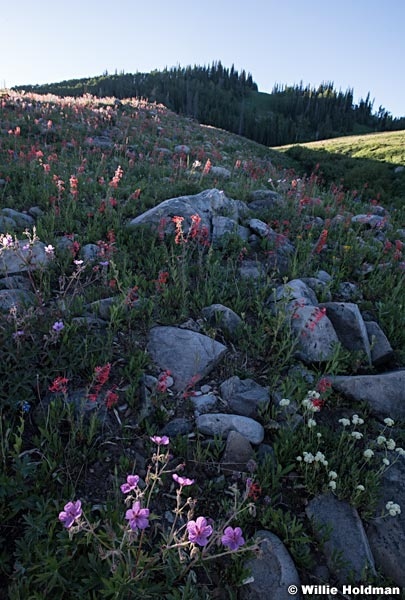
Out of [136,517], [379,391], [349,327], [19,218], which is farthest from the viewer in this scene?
[19,218]

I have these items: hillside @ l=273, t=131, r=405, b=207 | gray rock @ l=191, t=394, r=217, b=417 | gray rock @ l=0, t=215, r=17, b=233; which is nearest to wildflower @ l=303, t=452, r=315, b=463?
gray rock @ l=191, t=394, r=217, b=417

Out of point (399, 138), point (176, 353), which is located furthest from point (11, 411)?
point (399, 138)

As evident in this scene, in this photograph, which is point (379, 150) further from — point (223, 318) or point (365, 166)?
point (223, 318)

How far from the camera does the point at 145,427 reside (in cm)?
317

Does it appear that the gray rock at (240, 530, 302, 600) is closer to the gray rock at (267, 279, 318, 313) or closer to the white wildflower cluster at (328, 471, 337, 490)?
the white wildflower cluster at (328, 471, 337, 490)

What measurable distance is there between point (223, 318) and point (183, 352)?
79 cm

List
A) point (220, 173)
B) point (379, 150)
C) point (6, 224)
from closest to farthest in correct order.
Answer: point (6, 224) → point (220, 173) → point (379, 150)

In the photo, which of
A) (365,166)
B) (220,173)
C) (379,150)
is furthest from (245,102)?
(220,173)

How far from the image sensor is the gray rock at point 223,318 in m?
4.34

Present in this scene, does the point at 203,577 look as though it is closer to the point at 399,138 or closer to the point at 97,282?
the point at 97,282

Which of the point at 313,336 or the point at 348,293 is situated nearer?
the point at 313,336

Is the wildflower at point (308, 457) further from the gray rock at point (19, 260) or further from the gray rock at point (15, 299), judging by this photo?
the gray rock at point (19, 260)

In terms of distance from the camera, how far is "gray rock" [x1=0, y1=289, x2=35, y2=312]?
3911 millimetres

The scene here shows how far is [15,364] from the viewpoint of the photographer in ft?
11.0
